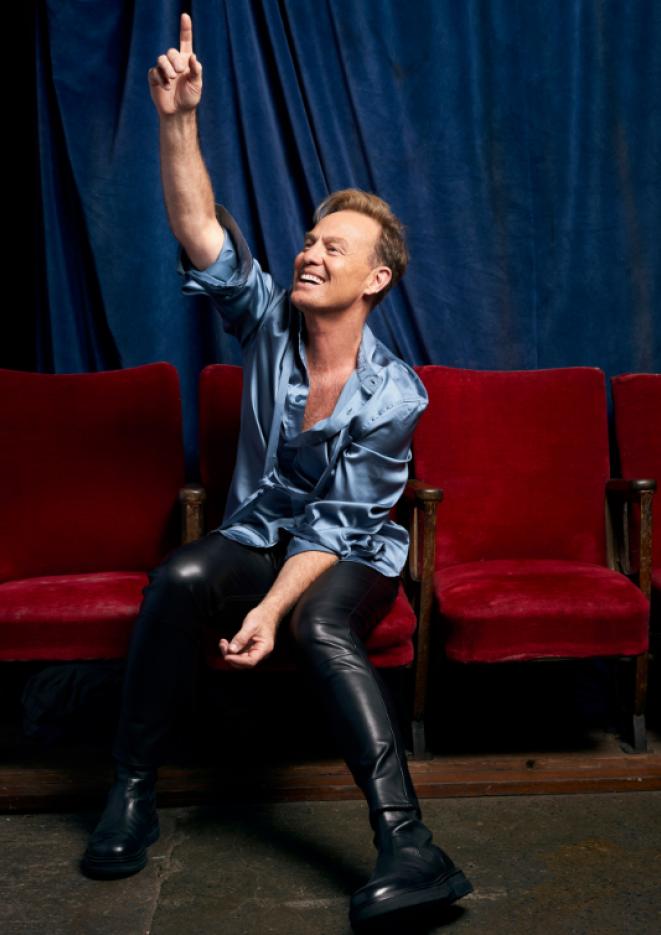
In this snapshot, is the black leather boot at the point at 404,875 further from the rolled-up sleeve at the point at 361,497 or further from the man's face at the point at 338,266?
the man's face at the point at 338,266

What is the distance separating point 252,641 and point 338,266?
936 mm

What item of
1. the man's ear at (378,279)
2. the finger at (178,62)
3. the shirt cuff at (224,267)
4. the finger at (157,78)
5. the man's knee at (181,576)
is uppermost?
the finger at (178,62)

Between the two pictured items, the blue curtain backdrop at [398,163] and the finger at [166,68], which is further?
the blue curtain backdrop at [398,163]

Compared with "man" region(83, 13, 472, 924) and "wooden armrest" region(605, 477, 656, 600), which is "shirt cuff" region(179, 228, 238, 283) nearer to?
"man" region(83, 13, 472, 924)

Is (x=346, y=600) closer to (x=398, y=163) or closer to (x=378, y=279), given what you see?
(x=378, y=279)

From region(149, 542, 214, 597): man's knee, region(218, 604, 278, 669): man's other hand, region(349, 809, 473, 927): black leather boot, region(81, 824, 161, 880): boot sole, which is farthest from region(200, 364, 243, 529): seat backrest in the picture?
region(349, 809, 473, 927): black leather boot

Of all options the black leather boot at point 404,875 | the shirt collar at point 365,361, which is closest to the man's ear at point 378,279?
the shirt collar at point 365,361

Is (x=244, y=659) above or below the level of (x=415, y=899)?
above

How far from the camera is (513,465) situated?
2.81m

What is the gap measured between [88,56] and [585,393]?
6.10 ft

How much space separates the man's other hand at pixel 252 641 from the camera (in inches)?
69.2

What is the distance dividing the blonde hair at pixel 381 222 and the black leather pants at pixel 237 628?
2.57 ft

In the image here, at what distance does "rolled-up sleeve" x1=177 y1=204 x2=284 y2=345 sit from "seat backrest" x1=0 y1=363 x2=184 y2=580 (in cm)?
50

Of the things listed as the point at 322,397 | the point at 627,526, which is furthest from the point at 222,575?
the point at 627,526
